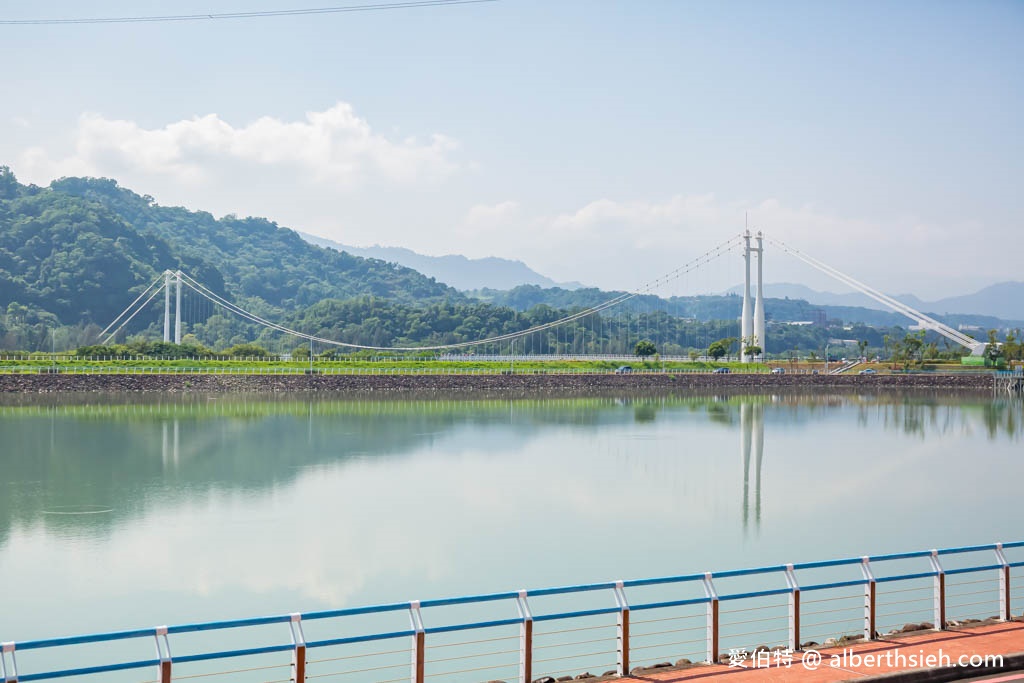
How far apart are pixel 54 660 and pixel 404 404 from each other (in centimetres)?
3038

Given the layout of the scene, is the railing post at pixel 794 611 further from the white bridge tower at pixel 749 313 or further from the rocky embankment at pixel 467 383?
the white bridge tower at pixel 749 313

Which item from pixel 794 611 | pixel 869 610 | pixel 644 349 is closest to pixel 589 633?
pixel 794 611

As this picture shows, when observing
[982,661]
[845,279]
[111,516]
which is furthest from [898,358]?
[982,661]

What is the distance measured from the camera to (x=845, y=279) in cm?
8175

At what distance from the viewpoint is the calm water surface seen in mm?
11922

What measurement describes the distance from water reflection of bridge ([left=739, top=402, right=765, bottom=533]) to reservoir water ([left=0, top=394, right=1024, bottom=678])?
125 millimetres

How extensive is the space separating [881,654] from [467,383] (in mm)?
41637

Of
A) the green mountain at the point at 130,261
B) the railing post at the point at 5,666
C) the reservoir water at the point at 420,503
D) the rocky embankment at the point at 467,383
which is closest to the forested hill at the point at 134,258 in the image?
the green mountain at the point at 130,261

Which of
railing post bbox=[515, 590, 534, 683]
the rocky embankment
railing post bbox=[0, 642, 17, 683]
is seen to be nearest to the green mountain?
the rocky embankment

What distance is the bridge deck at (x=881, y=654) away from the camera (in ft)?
19.7

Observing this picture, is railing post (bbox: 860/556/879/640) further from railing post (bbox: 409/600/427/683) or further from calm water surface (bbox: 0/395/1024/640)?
calm water surface (bbox: 0/395/1024/640)

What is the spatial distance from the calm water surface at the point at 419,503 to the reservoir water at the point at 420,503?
63 mm

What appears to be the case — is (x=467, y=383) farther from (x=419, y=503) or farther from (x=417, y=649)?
(x=417, y=649)

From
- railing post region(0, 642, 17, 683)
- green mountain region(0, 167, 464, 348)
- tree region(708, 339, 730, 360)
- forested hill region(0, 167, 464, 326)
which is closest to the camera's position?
railing post region(0, 642, 17, 683)
